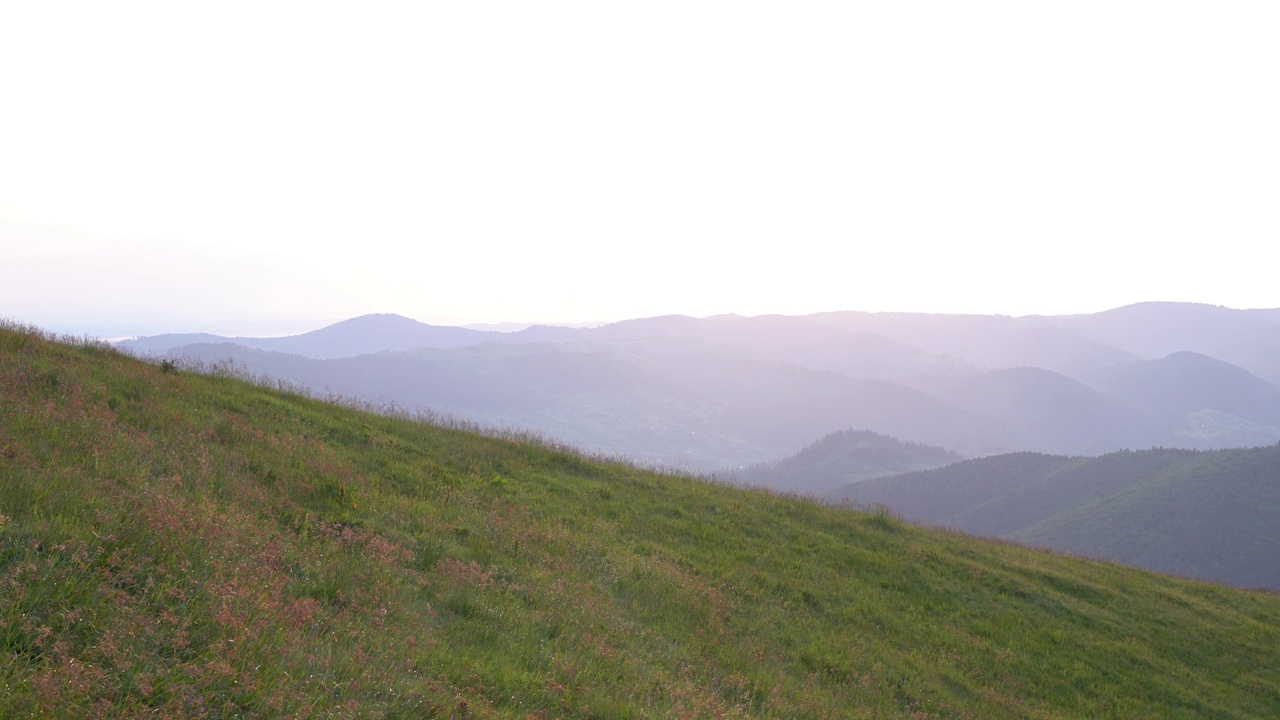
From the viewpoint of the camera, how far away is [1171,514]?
160 m

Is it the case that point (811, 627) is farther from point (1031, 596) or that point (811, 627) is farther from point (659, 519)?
point (1031, 596)

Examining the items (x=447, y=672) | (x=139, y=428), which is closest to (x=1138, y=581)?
(x=447, y=672)

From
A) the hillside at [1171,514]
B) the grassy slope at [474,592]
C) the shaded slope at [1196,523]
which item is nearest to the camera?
the grassy slope at [474,592]

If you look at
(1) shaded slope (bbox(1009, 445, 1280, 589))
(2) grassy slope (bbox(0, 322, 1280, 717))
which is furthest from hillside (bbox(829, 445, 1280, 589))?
(2) grassy slope (bbox(0, 322, 1280, 717))

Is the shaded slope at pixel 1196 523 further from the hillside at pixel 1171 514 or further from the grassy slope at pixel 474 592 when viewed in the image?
the grassy slope at pixel 474 592

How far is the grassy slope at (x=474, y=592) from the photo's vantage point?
451 cm

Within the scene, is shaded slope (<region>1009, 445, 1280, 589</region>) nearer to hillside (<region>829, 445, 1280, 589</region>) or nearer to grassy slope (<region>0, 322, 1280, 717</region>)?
hillside (<region>829, 445, 1280, 589</region>)

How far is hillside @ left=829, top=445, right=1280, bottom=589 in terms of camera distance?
145500mm

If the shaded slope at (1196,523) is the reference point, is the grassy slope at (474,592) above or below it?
above

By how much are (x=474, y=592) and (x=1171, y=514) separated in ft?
670

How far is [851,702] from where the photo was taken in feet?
30.7

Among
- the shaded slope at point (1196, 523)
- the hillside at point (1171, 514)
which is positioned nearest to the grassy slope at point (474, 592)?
the hillside at point (1171, 514)

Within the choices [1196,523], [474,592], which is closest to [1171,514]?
[1196,523]

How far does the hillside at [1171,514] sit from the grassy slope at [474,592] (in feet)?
439
